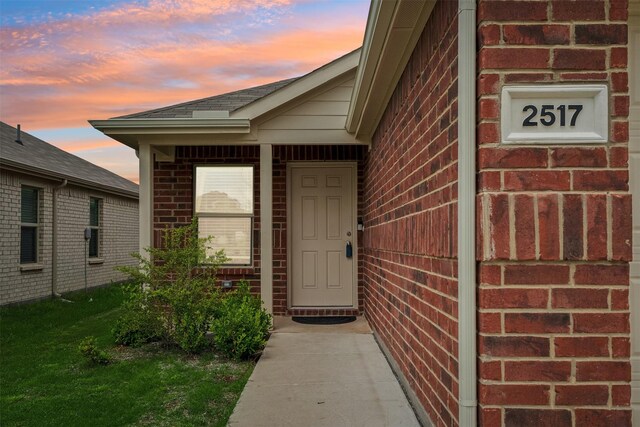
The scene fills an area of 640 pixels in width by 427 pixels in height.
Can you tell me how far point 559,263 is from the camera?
2.05 meters

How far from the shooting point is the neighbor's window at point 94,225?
1344cm

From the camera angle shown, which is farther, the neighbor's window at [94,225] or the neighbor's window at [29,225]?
the neighbor's window at [94,225]

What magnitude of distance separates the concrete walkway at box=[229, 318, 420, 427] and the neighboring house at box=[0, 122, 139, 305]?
6566 millimetres

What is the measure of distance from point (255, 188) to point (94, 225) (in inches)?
310

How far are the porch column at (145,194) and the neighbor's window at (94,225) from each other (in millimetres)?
7592

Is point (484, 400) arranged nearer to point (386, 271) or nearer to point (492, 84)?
point (492, 84)

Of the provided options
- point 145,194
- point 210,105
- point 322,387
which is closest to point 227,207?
point 145,194

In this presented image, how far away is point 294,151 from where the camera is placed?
7.61m

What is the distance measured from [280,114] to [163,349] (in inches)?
123

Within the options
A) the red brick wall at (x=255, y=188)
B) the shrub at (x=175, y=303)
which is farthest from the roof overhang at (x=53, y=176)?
the shrub at (x=175, y=303)

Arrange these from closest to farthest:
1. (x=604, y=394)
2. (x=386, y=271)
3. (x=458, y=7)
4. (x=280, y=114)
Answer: (x=604, y=394) < (x=458, y=7) < (x=386, y=271) < (x=280, y=114)

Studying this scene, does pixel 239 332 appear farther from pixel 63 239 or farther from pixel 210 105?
pixel 63 239

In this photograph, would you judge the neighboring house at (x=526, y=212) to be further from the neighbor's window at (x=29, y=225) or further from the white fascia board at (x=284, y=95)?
the neighbor's window at (x=29, y=225)

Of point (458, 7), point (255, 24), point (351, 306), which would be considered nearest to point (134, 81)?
point (255, 24)
